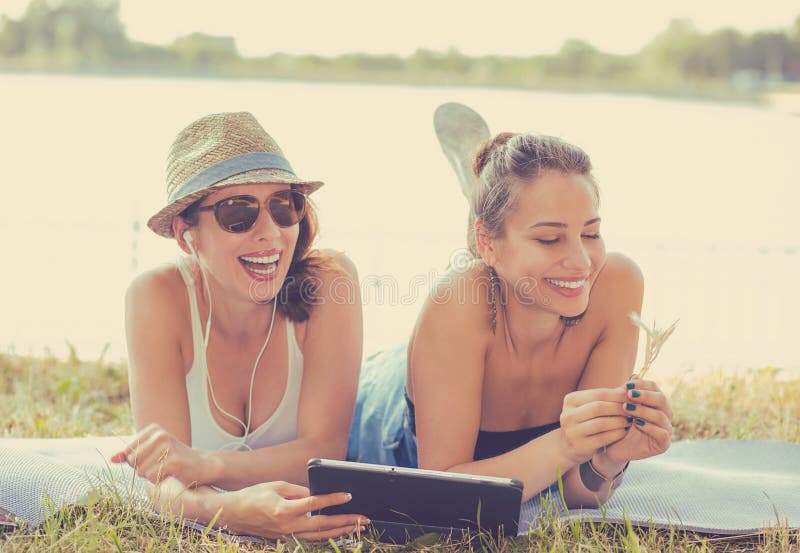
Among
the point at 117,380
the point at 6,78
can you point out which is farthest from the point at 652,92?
the point at 117,380

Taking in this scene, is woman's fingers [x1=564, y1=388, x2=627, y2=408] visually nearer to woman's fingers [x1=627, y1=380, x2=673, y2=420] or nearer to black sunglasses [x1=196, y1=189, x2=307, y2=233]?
woman's fingers [x1=627, y1=380, x2=673, y2=420]

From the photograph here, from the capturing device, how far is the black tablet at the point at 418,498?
7.35 ft

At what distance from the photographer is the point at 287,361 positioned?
309 centimetres

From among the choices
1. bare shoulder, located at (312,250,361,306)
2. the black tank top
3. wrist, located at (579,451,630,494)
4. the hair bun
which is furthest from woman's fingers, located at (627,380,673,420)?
bare shoulder, located at (312,250,361,306)

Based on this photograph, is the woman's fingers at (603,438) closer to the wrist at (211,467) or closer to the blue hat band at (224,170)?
the wrist at (211,467)

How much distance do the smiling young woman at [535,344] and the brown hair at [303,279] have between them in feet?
1.46

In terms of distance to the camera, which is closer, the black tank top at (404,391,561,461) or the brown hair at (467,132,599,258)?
the brown hair at (467,132,599,258)

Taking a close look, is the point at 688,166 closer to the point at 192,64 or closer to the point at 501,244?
the point at 192,64

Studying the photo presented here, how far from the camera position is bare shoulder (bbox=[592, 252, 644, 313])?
2.81 m

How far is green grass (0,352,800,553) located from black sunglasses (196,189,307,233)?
0.97 metres

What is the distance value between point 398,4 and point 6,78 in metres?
17.4

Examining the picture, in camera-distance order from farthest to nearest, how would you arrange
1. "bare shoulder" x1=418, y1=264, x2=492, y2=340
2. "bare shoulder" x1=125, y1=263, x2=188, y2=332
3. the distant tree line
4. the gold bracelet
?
the distant tree line
"bare shoulder" x1=125, y1=263, x2=188, y2=332
"bare shoulder" x1=418, y1=264, x2=492, y2=340
the gold bracelet

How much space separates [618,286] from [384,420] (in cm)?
128

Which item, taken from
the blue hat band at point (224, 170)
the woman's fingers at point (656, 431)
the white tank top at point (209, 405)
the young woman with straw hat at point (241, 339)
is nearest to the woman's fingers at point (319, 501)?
the young woman with straw hat at point (241, 339)
